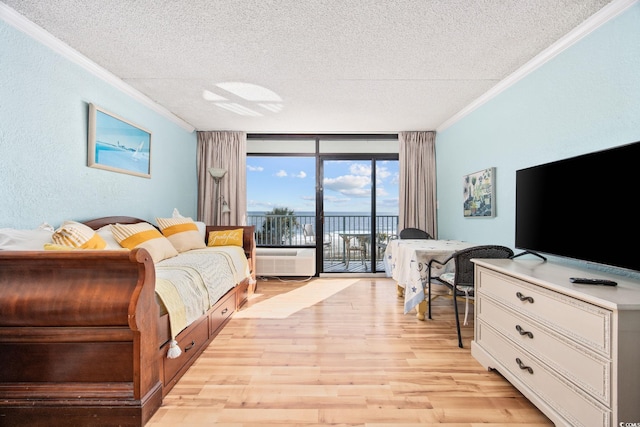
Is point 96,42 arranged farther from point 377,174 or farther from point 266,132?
point 377,174

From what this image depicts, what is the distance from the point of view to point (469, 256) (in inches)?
94.6

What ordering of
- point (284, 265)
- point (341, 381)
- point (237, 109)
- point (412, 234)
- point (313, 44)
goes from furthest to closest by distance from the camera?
point (284, 265), point (412, 234), point (237, 109), point (313, 44), point (341, 381)

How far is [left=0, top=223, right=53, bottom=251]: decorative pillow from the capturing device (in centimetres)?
164

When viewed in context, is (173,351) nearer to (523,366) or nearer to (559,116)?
(523,366)

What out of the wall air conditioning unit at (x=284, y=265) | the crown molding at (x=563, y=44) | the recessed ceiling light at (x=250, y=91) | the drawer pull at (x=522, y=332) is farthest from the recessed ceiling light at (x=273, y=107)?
Answer: the drawer pull at (x=522, y=332)

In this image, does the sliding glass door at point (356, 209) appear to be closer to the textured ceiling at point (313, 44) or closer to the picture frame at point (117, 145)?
the textured ceiling at point (313, 44)

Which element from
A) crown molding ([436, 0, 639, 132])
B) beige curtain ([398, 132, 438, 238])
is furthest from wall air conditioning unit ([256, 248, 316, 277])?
crown molding ([436, 0, 639, 132])

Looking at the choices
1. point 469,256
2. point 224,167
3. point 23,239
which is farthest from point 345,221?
point 23,239

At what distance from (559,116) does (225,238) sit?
3611 mm

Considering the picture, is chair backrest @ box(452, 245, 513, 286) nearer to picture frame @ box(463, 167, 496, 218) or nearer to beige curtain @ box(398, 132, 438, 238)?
picture frame @ box(463, 167, 496, 218)

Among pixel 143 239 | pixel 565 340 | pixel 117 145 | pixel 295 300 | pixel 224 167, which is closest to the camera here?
pixel 565 340

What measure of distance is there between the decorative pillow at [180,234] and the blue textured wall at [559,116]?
3.37 meters

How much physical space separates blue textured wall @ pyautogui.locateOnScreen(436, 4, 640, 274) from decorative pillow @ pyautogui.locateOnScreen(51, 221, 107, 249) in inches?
126

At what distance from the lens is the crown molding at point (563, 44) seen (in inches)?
69.8
